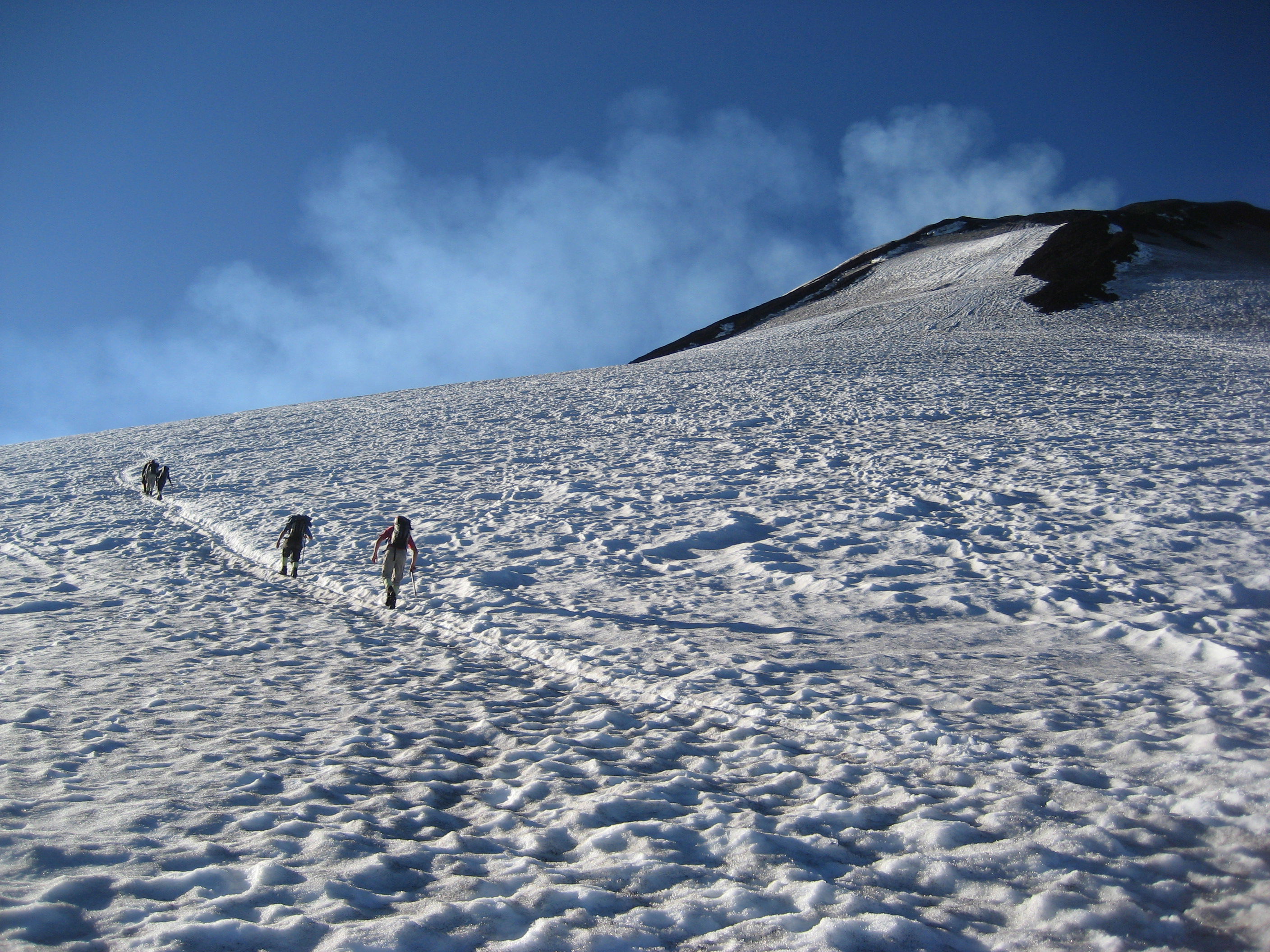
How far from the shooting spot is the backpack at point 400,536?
34.2 ft

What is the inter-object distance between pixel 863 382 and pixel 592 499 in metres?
13.5

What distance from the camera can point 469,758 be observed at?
5672 millimetres

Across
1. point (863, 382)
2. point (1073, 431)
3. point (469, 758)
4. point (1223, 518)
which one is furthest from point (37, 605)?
point (863, 382)

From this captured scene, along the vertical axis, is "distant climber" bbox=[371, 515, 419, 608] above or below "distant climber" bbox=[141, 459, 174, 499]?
below

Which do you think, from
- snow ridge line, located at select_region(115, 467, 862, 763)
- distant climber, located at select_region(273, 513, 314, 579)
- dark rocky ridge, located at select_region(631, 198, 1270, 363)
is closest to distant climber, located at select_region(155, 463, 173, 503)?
snow ridge line, located at select_region(115, 467, 862, 763)

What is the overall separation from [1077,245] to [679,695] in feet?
164

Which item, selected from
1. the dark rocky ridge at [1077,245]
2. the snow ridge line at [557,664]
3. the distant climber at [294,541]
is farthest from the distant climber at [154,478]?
the dark rocky ridge at [1077,245]

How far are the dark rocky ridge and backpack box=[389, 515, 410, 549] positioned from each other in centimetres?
3556

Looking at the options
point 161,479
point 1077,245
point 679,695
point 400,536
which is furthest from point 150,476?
point 1077,245

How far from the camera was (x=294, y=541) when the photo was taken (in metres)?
12.2

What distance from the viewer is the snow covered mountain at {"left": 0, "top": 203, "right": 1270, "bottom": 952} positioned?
142 inches

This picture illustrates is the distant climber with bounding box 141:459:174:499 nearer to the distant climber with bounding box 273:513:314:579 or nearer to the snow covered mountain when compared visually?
the snow covered mountain

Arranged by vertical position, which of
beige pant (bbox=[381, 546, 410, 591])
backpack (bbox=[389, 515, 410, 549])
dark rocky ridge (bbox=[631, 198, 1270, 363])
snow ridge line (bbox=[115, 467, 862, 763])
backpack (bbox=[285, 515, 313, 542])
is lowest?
snow ridge line (bbox=[115, 467, 862, 763])

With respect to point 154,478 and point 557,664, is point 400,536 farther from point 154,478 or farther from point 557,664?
point 154,478
